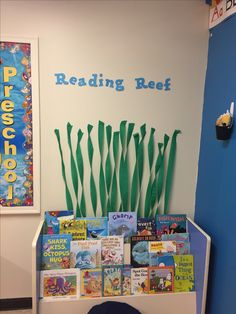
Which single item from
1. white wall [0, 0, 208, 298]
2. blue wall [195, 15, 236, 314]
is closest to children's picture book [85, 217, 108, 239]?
white wall [0, 0, 208, 298]

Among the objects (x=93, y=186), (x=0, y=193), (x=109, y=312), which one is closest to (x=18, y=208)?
(x=0, y=193)

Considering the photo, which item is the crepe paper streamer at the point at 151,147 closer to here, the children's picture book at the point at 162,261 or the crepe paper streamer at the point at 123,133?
the crepe paper streamer at the point at 123,133

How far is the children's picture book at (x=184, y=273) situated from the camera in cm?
183

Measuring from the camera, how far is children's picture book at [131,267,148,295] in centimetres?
180

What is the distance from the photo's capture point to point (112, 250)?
6.01 feet

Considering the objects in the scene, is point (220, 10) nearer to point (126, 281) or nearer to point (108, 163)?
point (108, 163)

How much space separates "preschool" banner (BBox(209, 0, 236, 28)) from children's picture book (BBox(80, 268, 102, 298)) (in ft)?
5.11

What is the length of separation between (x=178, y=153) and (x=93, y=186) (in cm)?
58

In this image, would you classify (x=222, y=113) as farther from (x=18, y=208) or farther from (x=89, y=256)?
(x=18, y=208)

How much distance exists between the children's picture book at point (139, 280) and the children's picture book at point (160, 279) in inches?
0.9

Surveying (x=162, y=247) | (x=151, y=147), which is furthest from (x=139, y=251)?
(x=151, y=147)

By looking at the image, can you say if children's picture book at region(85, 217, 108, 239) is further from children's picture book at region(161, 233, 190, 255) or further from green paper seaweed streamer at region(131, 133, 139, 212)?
children's picture book at region(161, 233, 190, 255)

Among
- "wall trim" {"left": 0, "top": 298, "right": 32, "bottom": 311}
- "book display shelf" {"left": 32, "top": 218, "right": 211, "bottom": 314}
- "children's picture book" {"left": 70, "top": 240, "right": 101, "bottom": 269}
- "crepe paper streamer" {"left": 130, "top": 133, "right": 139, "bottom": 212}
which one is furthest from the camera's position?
"wall trim" {"left": 0, "top": 298, "right": 32, "bottom": 311}

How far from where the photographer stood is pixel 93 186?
75.4 inches
